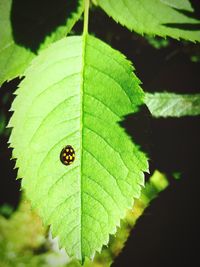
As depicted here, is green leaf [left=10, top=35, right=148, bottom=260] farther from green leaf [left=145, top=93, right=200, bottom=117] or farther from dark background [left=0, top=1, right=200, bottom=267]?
green leaf [left=145, top=93, right=200, bottom=117]

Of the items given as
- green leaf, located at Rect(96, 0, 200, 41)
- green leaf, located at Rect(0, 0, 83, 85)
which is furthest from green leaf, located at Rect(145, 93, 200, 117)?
green leaf, located at Rect(0, 0, 83, 85)

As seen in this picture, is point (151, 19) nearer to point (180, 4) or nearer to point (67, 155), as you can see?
point (180, 4)

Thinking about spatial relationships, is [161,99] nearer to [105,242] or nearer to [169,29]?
[169,29]

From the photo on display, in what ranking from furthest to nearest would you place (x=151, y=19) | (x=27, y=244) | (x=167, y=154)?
1. (x=27, y=244)
2. (x=167, y=154)
3. (x=151, y=19)

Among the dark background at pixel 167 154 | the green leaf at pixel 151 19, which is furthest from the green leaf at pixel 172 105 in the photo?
the green leaf at pixel 151 19

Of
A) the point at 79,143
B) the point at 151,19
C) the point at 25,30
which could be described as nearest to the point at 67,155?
the point at 79,143

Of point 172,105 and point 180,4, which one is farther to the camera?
point 172,105
